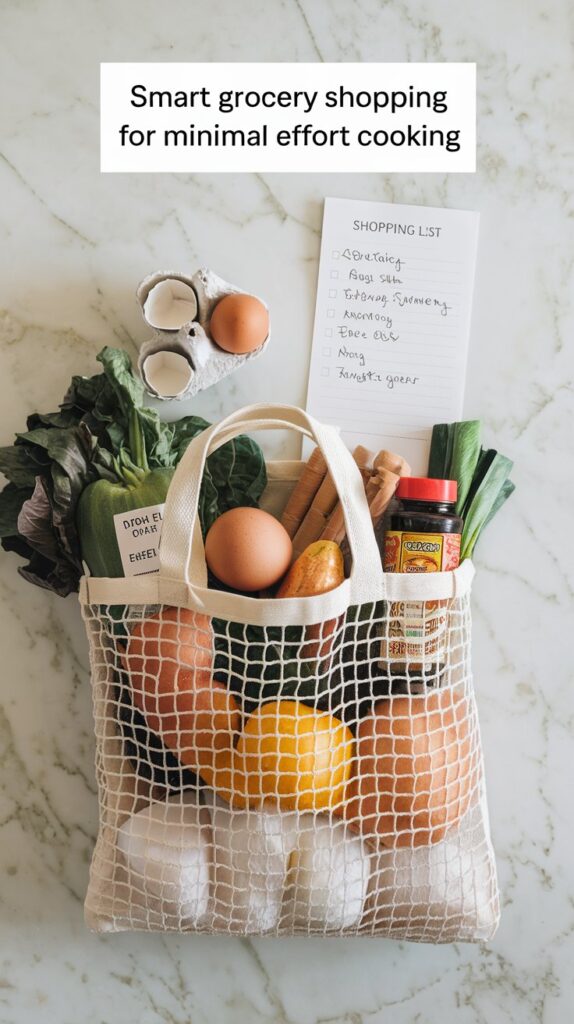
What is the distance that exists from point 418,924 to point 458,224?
77cm

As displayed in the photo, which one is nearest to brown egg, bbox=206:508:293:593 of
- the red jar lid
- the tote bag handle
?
the tote bag handle

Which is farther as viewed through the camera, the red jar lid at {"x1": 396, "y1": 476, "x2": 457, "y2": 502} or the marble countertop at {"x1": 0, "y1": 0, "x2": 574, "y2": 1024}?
the marble countertop at {"x1": 0, "y1": 0, "x2": 574, "y2": 1024}

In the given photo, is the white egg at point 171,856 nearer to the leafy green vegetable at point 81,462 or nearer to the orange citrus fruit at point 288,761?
the orange citrus fruit at point 288,761

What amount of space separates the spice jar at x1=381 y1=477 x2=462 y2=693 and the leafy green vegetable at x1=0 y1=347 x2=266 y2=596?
0.18 metres

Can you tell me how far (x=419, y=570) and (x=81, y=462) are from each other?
0.36 metres

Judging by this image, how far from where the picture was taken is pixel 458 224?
101 cm

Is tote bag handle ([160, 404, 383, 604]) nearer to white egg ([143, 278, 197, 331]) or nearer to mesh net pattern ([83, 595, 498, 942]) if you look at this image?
mesh net pattern ([83, 595, 498, 942])

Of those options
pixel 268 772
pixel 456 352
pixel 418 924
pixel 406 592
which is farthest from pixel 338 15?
pixel 418 924

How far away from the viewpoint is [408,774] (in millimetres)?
791

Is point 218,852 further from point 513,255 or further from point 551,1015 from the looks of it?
point 513,255

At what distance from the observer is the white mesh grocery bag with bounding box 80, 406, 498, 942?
783 mm

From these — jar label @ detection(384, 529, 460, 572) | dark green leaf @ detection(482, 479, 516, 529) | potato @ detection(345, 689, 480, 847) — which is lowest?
potato @ detection(345, 689, 480, 847)

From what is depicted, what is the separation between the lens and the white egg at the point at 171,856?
0.79 meters

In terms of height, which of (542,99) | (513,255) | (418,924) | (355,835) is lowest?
(418,924)
